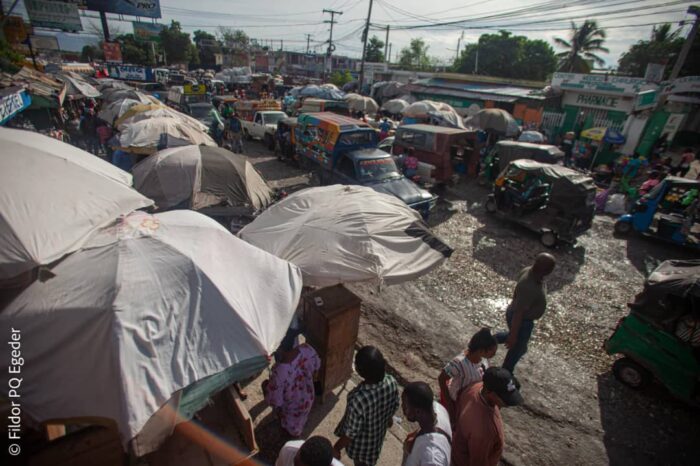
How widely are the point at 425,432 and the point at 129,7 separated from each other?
47.3 meters

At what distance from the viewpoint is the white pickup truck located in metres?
17.4

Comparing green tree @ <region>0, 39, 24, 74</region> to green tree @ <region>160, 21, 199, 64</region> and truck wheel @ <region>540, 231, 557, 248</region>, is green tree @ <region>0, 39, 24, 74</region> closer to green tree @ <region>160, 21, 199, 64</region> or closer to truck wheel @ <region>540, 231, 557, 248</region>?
truck wheel @ <region>540, 231, 557, 248</region>

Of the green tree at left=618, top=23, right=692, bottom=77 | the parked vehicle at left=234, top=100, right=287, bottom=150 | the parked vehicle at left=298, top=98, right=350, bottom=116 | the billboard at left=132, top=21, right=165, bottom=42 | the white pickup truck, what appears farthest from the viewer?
the billboard at left=132, top=21, right=165, bottom=42

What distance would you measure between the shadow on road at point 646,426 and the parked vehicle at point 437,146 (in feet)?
30.0

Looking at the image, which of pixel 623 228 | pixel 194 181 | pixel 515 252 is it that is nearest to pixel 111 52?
pixel 194 181

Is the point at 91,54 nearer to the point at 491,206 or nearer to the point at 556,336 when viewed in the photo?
the point at 491,206

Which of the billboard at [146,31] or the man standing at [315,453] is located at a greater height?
the billboard at [146,31]

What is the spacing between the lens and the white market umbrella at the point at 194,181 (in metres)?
6.28

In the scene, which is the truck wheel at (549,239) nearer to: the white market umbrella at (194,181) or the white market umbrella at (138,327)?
the white market umbrella at (194,181)

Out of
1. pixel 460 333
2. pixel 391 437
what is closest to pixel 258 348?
pixel 391 437

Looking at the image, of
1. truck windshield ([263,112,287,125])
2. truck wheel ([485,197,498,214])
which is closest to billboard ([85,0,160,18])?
truck windshield ([263,112,287,125])

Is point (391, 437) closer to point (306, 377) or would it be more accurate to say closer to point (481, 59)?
point (306, 377)

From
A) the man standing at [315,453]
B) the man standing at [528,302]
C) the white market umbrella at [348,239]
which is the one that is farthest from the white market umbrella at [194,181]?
the man standing at [315,453]

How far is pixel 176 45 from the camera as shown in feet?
198
